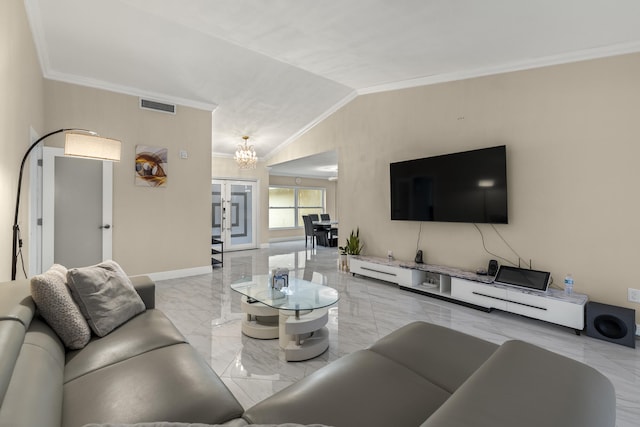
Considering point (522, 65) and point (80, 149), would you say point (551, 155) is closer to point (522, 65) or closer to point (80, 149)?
point (522, 65)

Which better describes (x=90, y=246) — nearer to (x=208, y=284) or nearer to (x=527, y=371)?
(x=208, y=284)

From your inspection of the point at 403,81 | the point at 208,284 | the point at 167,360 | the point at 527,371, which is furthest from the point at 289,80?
the point at 527,371

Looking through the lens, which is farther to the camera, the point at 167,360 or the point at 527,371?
the point at 167,360

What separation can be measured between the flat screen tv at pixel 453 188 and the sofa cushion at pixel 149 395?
3310 millimetres

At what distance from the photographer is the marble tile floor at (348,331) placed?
6.74ft

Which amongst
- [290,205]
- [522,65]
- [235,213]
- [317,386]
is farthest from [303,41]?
[290,205]

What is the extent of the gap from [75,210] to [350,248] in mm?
3942

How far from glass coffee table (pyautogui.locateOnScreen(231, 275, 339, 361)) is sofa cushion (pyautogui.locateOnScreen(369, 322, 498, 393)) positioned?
2.68 feet

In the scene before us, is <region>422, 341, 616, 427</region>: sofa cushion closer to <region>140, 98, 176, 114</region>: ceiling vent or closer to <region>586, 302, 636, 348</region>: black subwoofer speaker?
<region>586, 302, 636, 348</region>: black subwoofer speaker

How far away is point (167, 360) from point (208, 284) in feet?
10.4

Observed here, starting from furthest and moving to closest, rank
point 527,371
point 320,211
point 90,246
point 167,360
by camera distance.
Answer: point 320,211 < point 90,246 < point 167,360 < point 527,371

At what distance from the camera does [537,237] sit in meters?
3.25

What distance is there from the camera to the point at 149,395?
3.73 feet

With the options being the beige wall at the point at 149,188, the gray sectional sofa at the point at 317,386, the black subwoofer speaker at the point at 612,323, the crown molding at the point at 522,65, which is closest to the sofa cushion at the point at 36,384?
the gray sectional sofa at the point at 317,386
